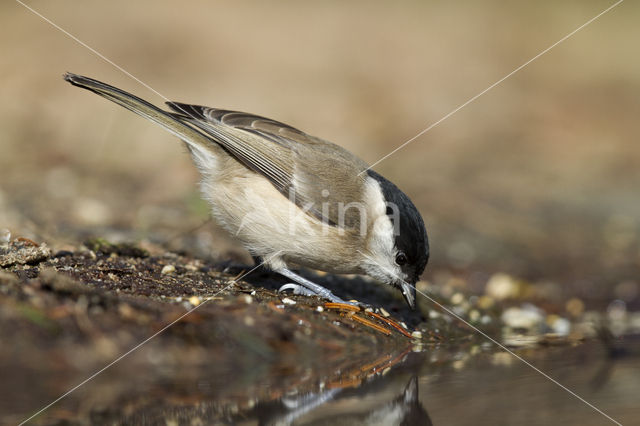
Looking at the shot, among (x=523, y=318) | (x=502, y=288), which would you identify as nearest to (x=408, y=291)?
(x=523, y=318)

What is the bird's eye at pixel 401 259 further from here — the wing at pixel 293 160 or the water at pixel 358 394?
the water at pixel 358 394

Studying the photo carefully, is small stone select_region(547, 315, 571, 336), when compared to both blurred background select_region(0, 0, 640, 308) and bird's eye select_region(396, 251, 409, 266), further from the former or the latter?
bird's eye select_region(396, 251, 409, 266)

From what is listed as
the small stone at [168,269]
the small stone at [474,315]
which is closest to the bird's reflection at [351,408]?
the small stone at [168,269]

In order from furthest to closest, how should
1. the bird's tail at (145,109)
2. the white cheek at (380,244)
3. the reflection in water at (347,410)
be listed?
the white cheek at (380,244), the bird's tail at (145,109), the reflection in water at (347,410)

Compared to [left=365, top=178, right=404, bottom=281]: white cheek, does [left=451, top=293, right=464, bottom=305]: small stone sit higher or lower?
lower

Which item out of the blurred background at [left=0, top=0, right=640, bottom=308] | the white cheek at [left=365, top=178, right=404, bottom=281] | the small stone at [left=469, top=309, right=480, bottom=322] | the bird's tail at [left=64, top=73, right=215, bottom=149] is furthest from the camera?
the blurred background at [left=0, top=0, right=640, bottom=308]

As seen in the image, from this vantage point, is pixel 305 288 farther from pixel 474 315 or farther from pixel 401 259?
pixel 474 315

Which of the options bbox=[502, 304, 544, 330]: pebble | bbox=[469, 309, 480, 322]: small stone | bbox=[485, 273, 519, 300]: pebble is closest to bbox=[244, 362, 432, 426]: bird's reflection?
bbox=[469, 309, 480, 322]: small stone
